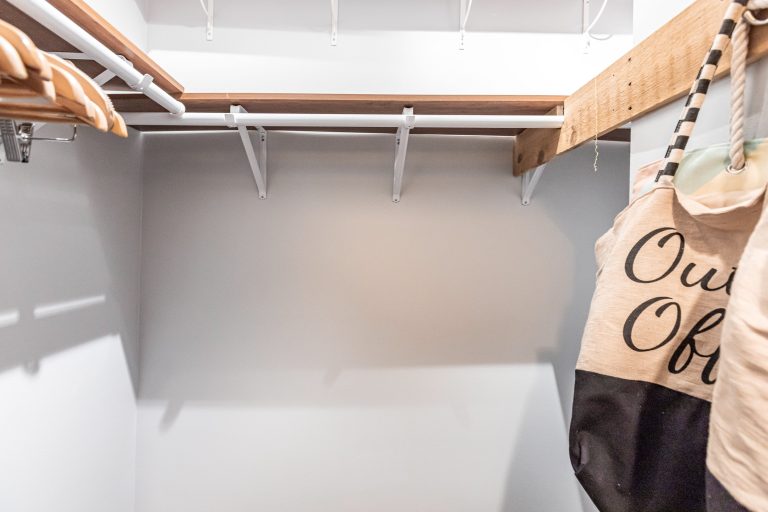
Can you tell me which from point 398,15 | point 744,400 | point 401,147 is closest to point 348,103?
point 401,147

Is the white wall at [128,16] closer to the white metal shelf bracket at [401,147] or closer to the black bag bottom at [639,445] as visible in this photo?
the white metal shelf bracket at [401,147]

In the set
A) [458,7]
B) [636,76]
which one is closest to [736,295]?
[636,76]

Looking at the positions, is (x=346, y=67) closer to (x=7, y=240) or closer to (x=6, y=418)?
(x=7, y=240)

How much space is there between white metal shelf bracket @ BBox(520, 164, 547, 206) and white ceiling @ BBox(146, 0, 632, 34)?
59 centimetres

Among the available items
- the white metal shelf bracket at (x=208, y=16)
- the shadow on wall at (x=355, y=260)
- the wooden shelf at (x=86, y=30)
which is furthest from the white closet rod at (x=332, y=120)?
the white metal shelf bracket at (x=208, y=16)

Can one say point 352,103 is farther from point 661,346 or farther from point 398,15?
point 661,346

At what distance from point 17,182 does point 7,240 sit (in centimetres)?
15

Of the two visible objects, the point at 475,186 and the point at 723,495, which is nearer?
the point at 723,495

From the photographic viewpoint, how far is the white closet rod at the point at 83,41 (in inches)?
26.3

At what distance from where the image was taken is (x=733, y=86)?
58 centimetres

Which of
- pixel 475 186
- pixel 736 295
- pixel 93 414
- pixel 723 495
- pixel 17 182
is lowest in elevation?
pixel 93 414

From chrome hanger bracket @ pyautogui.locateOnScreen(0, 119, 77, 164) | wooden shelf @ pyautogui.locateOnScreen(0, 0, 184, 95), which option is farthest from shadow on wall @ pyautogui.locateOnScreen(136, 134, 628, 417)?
chrome hanger bracket @ pyautogui.locateOnScreen(0, 119, 77, 164)

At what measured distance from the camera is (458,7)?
1549 mm

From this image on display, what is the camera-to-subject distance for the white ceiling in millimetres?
1516
